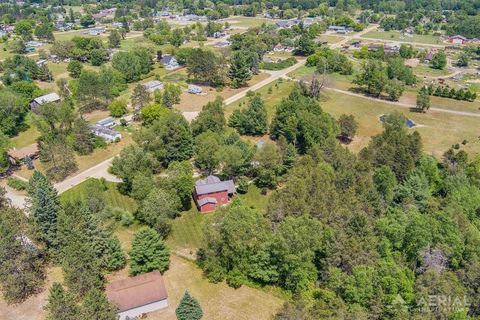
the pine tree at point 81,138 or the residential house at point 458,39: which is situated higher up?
the pine tree at point 81,138

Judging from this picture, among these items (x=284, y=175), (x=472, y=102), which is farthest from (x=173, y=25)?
(x=284, y=175)

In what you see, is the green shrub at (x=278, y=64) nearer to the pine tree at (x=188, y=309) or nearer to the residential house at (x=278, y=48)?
the residential house at (x=278, y=48)

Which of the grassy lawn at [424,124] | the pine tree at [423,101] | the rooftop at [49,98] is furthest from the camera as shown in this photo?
the pine tree at [423,101]

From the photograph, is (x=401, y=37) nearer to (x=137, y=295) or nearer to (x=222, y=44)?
(x=222, y=44)

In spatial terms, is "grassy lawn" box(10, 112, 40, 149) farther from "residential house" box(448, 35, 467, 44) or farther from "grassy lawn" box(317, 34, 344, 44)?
"residential house" box(448, 35, 467, 44)

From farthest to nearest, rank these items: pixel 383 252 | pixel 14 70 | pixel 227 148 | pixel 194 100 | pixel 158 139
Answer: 1. pixel 14 70
2. pixel 194 100
3. pixel 158 139
4. pixel 227 148
5. pixel 383 252

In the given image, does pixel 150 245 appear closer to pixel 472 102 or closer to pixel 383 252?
pixel 383 252

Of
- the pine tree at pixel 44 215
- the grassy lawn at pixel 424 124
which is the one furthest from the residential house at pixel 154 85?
the pine tree at pixel 44 215

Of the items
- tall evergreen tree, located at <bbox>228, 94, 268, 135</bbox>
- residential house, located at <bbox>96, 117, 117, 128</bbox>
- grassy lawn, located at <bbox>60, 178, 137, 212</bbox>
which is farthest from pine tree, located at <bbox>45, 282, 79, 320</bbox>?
residential house, located at <bbox>96, 117, 117, 128</bbox>
